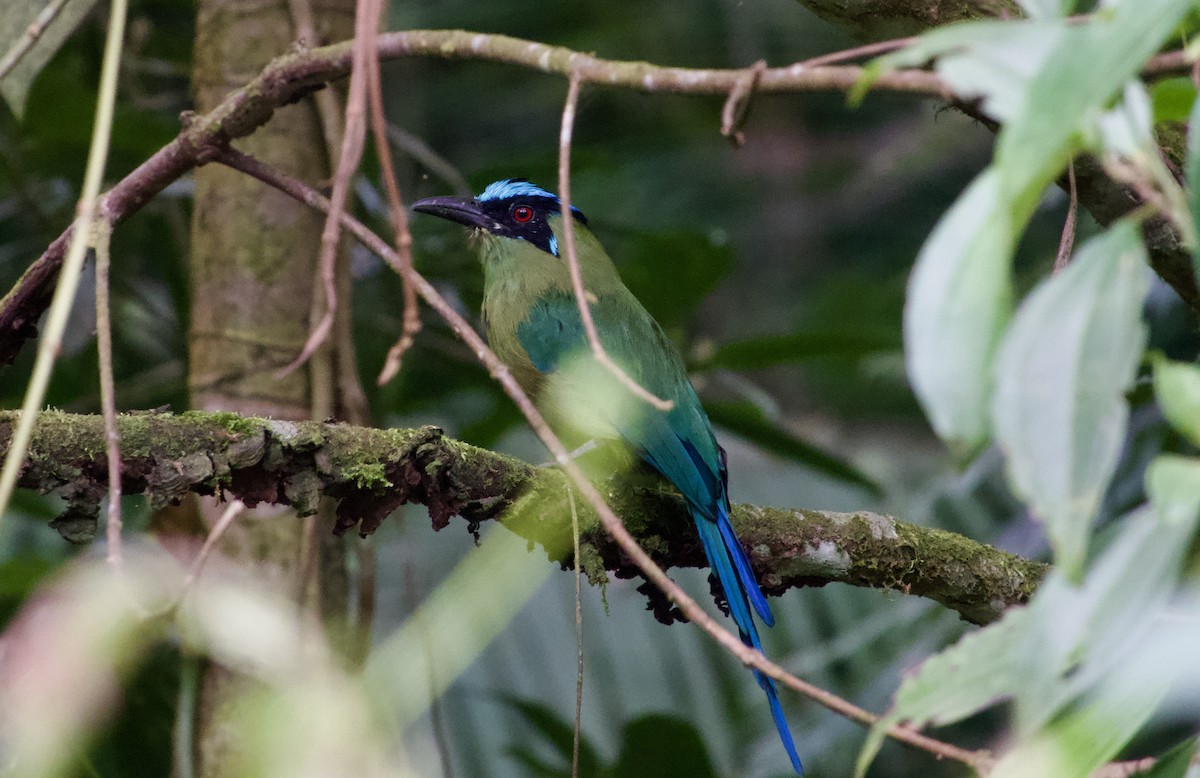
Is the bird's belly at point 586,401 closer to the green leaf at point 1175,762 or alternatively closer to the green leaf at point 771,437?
the green leaf at point 771,437

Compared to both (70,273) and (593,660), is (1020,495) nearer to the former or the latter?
(70,273)

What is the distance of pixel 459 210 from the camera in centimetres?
329

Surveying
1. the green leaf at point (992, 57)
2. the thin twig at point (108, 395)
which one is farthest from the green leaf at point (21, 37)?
the green leaf at point (992, 57)

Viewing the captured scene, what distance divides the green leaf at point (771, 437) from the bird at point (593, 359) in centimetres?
44

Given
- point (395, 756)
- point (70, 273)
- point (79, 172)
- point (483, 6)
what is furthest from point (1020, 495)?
point (483, 6)

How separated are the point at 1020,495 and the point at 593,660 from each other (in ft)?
11.8

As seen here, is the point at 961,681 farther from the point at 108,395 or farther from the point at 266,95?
the point at 266,95

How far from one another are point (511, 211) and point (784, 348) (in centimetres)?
85

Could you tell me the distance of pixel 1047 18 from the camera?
3.11ft

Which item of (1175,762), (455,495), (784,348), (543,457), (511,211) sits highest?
(511,211)

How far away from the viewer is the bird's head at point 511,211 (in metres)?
3.30

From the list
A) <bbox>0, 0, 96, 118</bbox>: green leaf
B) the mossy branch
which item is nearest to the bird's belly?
the mossy branch

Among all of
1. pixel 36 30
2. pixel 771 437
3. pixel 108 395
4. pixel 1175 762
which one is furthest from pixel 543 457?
pixel 1175 762

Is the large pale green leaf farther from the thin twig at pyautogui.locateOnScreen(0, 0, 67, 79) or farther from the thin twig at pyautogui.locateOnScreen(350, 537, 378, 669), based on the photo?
the thin twig at pyautogui.locateOnScreen(350, 537, 378, 669)
